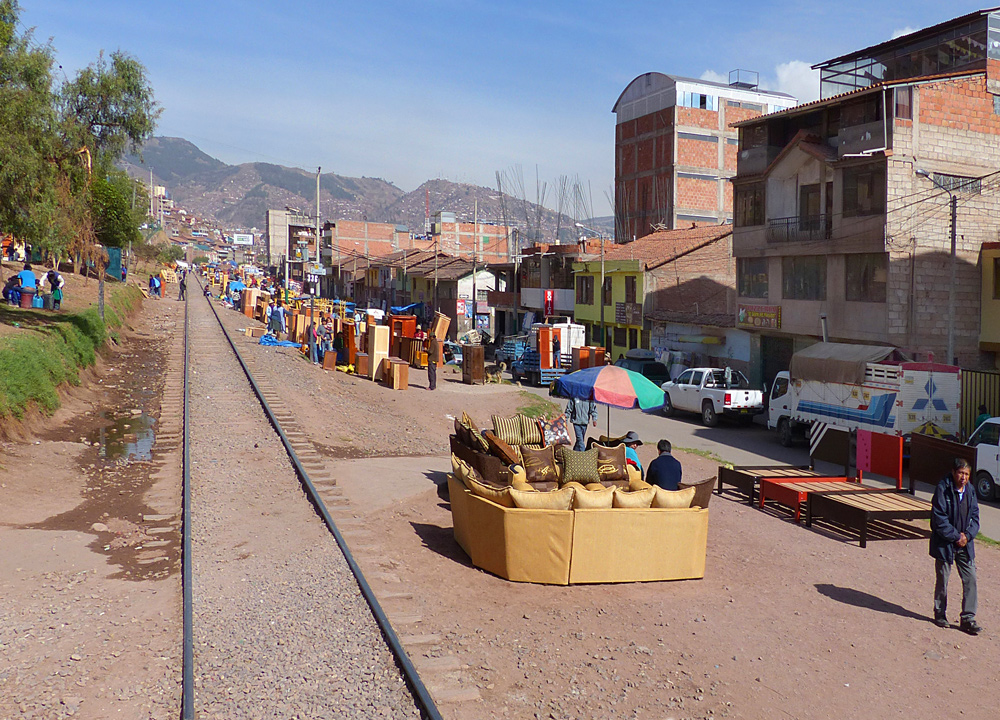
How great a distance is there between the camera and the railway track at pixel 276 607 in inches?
270

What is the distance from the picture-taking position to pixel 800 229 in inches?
1150

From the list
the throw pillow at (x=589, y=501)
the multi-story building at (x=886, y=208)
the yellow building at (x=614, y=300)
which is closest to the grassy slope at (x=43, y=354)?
the throw pillow at (x=589, y=501)

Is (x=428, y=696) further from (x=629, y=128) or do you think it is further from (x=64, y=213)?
(x=629, y=128)

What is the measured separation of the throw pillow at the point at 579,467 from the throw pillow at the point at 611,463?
267mm

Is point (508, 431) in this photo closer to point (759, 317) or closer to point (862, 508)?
point (862, 508)

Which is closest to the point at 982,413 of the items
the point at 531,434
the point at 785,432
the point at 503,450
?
the point at 785,432

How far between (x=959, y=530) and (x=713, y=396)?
57.3 feet

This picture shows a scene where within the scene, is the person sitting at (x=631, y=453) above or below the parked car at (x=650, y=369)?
below

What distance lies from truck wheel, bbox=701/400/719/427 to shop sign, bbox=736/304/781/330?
578 centimetres

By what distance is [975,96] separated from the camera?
2722cm

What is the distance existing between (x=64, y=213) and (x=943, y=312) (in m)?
25.9

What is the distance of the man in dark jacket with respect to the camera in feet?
29.1

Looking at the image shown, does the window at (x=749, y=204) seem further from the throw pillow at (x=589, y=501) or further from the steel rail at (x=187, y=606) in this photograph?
the throw pillow at (x=589, y=501)

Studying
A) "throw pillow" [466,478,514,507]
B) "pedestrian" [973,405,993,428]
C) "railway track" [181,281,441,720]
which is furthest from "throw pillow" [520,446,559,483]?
"pedestrian" [973,405,993,428]
